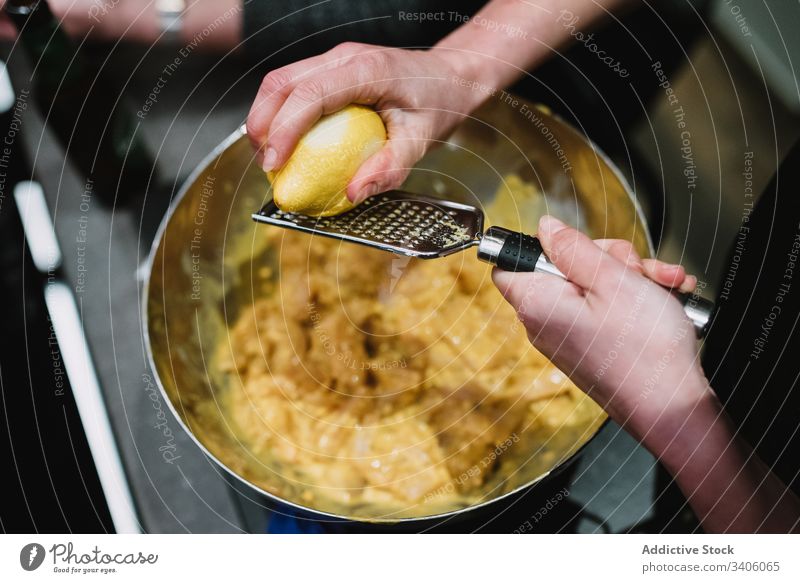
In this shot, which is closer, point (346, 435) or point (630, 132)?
point (346, 435)

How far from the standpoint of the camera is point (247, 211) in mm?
432

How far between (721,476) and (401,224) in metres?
0.24

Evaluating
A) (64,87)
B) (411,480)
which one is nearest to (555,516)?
(411,480)

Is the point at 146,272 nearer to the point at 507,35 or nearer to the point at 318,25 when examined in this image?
the point at 318,25

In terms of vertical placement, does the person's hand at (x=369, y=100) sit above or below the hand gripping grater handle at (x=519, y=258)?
above

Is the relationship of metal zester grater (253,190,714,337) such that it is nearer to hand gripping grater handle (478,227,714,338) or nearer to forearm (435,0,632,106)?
hand gripping grater handle (478,227,714,338)

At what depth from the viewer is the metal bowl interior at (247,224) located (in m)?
0.38

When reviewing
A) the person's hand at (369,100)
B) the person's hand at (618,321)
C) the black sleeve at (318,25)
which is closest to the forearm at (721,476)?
the person's hand at (618,321)

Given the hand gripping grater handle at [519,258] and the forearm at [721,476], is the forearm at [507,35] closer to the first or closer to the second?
the hand gripping grater handle at [519,258]

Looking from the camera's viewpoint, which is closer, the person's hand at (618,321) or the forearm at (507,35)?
the person's hand at (618,321)

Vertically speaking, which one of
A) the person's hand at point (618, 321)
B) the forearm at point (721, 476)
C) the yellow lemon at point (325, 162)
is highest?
the yellow lemon at point (325, 162)

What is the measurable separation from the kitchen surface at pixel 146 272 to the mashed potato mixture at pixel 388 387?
30 millimetres
